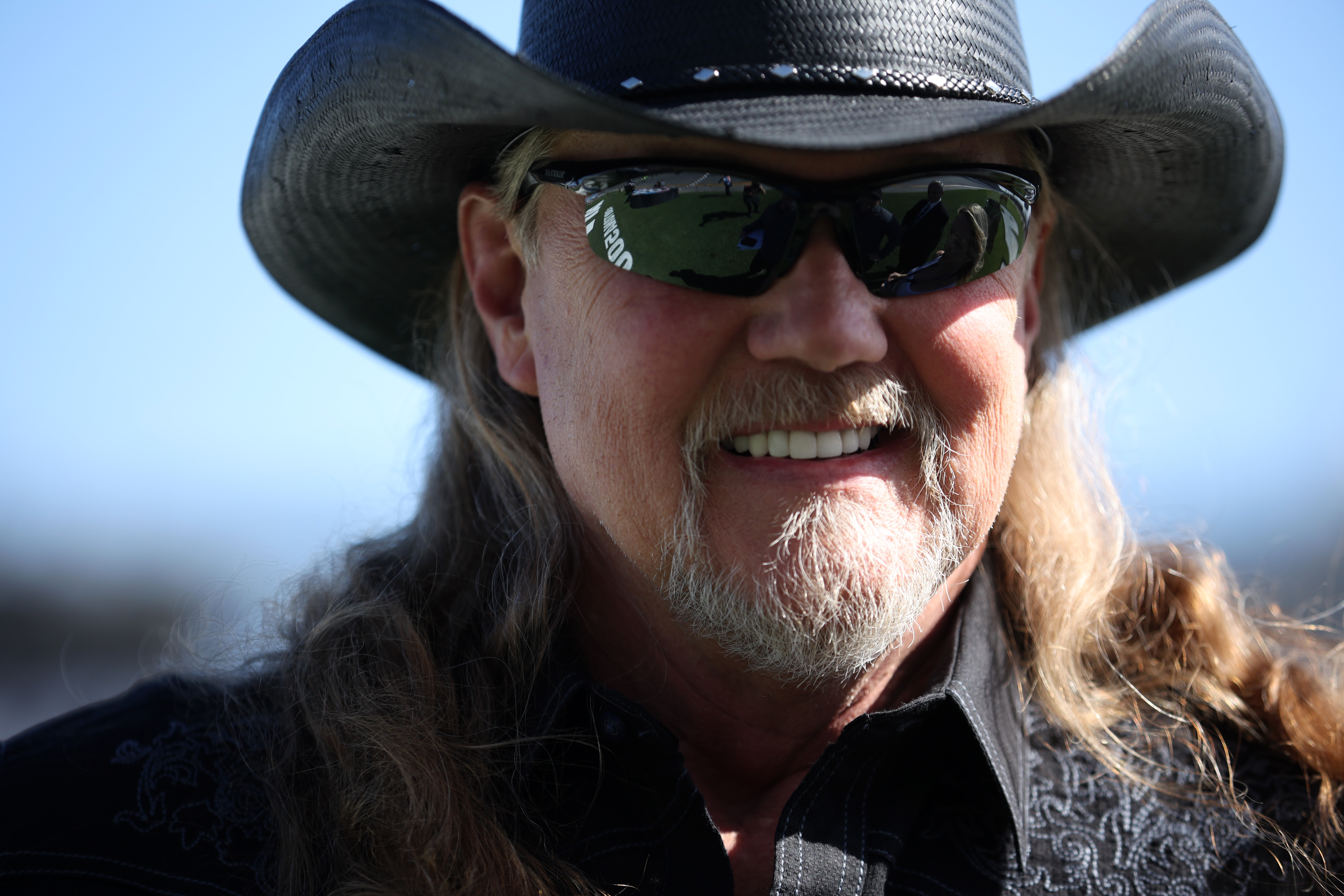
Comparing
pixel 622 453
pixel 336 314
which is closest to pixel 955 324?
pixel 622 453

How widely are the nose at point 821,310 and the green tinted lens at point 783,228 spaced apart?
2 centimetres

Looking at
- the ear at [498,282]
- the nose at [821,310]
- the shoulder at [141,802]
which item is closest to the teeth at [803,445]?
the nose at [821,310]

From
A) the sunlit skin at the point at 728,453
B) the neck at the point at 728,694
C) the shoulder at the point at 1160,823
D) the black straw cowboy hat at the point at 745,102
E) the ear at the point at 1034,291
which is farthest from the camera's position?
the ear at the point at 1034,291

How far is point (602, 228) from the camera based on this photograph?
173 centimetres

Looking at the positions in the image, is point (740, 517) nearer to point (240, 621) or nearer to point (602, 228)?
point (602, 228)

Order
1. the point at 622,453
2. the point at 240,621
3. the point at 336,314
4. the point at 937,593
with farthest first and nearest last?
1. the point at 336,314
2. the point at 240,621
3. the point at 937,593
4. the point at 622,453

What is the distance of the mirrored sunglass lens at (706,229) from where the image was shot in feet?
5.20

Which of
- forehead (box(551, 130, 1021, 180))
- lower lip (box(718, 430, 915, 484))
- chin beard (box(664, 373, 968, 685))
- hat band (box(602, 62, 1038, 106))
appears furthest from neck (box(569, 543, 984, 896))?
hat band (box(602, 62, 1038, 106))

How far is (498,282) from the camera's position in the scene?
84.7 inches

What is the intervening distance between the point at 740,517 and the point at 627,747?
1.53 ft

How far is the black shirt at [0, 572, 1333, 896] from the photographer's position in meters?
1.67

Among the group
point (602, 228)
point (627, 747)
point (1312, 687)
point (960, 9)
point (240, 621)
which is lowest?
point (1312, 687)

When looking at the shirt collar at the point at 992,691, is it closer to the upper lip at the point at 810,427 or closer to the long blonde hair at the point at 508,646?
the long blonde hair at the point at 508,646

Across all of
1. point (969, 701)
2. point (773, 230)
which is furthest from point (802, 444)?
point (969, 701)
